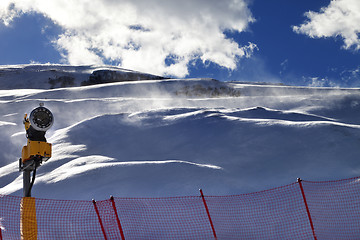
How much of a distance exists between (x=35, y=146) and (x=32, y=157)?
0.46 feet

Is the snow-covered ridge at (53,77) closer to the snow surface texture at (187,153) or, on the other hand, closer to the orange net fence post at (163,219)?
the snow surface texture at (187,153)

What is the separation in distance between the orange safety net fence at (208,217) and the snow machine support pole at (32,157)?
336 centimetres

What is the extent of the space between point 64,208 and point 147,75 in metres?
59.9

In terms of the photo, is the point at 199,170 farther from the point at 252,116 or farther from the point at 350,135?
the point at 252,116

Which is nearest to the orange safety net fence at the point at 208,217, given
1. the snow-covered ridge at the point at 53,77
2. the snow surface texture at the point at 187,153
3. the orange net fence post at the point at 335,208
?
the orange net fence post at the point at 335,208

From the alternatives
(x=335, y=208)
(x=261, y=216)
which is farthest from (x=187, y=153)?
(x=335, y=208)

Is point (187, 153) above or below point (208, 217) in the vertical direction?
above

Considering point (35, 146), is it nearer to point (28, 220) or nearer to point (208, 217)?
point (28, 220)

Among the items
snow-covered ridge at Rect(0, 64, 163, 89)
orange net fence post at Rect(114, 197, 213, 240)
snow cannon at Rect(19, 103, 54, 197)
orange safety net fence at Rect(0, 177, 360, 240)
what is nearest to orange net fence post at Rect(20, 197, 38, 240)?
snow cannon at Rect(19, 103, 54, 197)

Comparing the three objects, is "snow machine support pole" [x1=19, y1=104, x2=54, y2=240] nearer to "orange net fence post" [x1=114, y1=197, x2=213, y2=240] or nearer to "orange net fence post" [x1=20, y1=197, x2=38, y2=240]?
"orange net fence post" [x1=20, y1=197, x2=38, y2=240]

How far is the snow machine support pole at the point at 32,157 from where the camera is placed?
485 cm

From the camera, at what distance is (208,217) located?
8.62 m

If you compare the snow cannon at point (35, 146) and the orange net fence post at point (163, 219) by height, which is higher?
the snow cannon at point (35, 146)

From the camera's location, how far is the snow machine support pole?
15.9 ft
